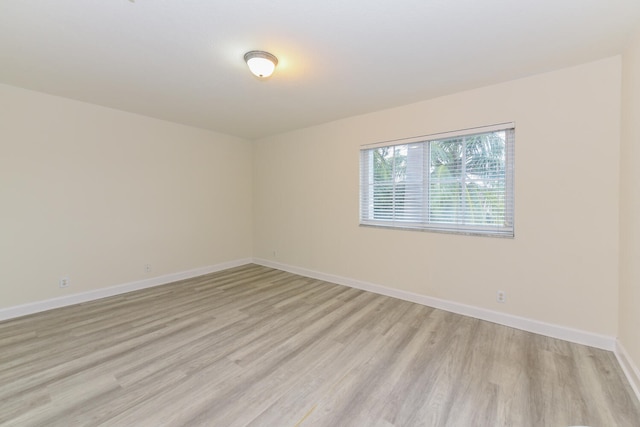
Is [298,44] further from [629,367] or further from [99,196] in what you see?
[629,367]

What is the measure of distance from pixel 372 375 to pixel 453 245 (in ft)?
6.05

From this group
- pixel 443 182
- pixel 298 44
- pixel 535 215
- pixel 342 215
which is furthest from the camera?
pixel 342 215

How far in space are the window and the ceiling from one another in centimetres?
61

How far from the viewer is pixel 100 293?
352cm

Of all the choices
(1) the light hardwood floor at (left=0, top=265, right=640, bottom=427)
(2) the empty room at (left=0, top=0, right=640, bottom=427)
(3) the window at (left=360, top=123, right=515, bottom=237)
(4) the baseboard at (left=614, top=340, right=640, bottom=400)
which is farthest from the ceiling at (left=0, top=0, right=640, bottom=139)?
(1) the light hardwood floor at (left=0, top=265, right=640, bottom=427)

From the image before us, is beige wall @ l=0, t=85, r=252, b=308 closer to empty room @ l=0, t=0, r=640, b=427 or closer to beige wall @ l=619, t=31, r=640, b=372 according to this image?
empty room @ l=0, t=0, r=640, b=427

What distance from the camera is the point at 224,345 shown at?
2.35 meters

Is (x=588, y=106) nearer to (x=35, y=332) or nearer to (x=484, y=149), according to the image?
(x=484, y=149)

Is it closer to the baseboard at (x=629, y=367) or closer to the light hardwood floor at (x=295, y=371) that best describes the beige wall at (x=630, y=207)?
the baseboard at (x=629, y=367)

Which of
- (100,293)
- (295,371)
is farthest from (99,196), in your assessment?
(295,371)

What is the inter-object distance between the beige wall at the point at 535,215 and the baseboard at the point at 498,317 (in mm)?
65

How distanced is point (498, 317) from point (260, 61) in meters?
3.44

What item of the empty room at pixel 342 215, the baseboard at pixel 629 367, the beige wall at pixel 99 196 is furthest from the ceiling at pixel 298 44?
the baseboard at pixel 629 367

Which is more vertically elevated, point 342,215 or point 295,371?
point 342,215
